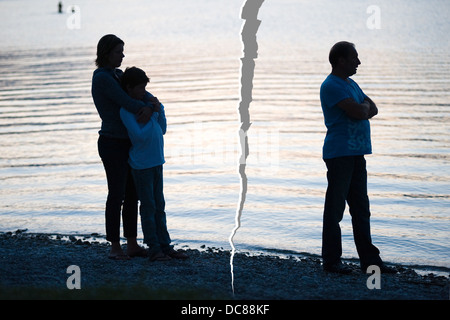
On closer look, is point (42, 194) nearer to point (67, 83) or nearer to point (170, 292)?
point (170, 292)

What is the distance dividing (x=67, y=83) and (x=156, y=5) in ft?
241

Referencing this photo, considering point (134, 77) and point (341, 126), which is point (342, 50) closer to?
point (341, 126)

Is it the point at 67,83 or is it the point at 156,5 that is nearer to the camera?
the point at 67,83

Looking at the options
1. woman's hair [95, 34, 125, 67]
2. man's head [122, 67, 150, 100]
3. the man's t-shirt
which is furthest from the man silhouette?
woman's hair [95, 34, 125, 67]

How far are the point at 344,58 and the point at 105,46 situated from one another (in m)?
2.14

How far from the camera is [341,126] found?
636 centimetres

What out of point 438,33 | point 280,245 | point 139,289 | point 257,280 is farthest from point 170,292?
point 438,33

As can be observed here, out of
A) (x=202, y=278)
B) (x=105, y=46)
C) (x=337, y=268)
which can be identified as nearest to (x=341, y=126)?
(x=337, y=268)

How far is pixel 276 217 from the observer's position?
9398 mm

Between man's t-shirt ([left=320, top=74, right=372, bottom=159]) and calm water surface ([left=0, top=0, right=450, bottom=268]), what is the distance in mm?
1804

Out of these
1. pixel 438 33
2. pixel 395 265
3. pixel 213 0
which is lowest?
pixel 395 265

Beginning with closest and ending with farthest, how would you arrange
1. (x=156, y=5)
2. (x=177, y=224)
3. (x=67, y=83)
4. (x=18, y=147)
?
Result: (x=177, y=224)
(x=18, y=147)
(x=67, y=83)
(x=156, y=5)

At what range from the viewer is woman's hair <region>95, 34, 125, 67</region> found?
6574mm

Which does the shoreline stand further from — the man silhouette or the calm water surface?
the calm water surface
